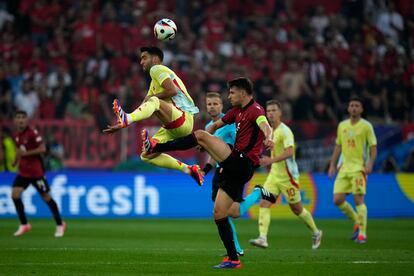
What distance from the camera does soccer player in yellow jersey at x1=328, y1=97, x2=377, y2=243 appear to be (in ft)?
52.3

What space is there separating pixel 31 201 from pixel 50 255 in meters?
9.28

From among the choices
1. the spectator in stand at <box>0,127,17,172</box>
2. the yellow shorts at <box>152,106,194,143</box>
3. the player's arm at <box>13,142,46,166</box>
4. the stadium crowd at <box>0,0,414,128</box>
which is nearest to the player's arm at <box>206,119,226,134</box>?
the yellow shorts at <box>152,106,194,143</box>

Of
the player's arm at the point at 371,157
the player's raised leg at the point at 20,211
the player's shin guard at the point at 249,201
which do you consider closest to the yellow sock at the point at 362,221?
the player's arm at the point at 371,157

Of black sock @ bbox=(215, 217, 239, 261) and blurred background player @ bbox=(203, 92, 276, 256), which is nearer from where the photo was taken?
black sock @ bbox=(215, 217, 239, 261)

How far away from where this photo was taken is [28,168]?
658 inches

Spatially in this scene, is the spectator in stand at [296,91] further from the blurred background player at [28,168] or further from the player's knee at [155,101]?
the player's knee at [155,101]

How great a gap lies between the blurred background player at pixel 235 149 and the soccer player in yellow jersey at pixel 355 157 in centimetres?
515

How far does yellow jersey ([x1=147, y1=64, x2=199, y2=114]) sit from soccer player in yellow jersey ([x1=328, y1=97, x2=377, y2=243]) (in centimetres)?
453

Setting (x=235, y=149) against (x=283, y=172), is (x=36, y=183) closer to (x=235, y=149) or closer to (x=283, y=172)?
(x=283, y=172)

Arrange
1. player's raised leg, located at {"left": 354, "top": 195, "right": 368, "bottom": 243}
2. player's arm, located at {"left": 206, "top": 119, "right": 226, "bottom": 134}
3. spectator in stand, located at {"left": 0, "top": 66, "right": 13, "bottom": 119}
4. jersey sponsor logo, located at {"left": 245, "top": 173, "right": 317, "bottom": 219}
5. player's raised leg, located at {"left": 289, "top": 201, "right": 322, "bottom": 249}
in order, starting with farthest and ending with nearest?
1. spectator in stand, located at {"left": 0, "top": 66, "right": 13, "bottom": 119}
2. jersey sponsor logo, located at {"left": 245, "top": 173, "right": 317, "bottom": 219}
3. player's raised leg, located at {"left": 354, "top": 195, "right": 368, "bottom": 243}
4. player's raised leg, located at {"left": 289, "top": 201, "right": 322, "bottom": 249}
5. player's arm, located at {"left": 206, "top": 119, "right": 226, "bottom": 134}

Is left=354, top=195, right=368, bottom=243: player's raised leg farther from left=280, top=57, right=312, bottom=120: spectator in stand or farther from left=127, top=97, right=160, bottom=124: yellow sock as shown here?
left=280, top=57, right=312, bottom=120: spectator in stand

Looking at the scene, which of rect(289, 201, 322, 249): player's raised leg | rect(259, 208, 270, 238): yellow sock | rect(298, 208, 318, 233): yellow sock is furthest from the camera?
rect(298, 208, 318, 233): yellow sock

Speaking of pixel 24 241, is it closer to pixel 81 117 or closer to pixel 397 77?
pixel 81 117

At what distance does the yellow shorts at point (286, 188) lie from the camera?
1486 cm
